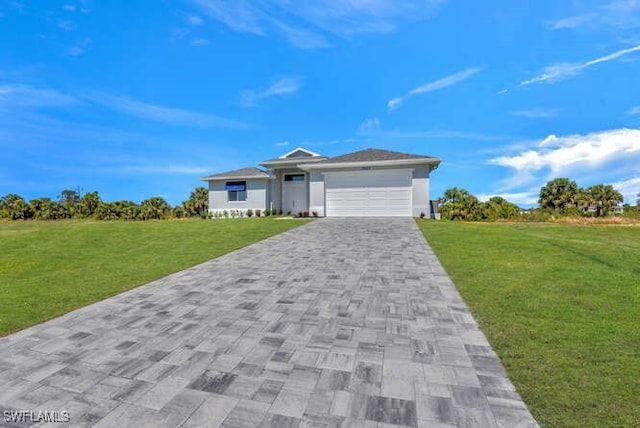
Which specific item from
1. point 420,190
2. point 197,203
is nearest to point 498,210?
point 420,190

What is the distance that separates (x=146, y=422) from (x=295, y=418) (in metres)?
1.11

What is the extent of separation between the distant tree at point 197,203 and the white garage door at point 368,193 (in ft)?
39.8

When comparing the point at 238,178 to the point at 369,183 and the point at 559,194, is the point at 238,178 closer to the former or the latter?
the point at 369,183

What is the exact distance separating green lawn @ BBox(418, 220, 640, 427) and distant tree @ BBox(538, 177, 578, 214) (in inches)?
737

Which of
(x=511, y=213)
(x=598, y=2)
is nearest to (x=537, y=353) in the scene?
(x=598, y=2)

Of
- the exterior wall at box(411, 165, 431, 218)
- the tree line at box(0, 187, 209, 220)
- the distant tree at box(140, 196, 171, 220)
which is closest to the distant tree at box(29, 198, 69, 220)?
the tree line at box(0, 187, 209, 220)

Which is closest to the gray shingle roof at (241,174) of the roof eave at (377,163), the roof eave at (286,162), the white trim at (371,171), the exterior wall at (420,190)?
the roof eave at (286,162)

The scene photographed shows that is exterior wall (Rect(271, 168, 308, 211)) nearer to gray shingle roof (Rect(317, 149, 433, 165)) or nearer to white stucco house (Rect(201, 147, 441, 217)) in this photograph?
white stucco house (Rect(201, 147, 441, 217))

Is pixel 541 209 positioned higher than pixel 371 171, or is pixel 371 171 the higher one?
pixel 371 171

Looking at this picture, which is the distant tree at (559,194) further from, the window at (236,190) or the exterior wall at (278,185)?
the window at (236,190)

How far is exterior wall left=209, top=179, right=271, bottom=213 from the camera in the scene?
2252 cm

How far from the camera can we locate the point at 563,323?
368 centimetres

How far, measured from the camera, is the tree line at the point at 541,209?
19062 millimetres

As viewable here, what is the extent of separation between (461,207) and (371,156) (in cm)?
713
